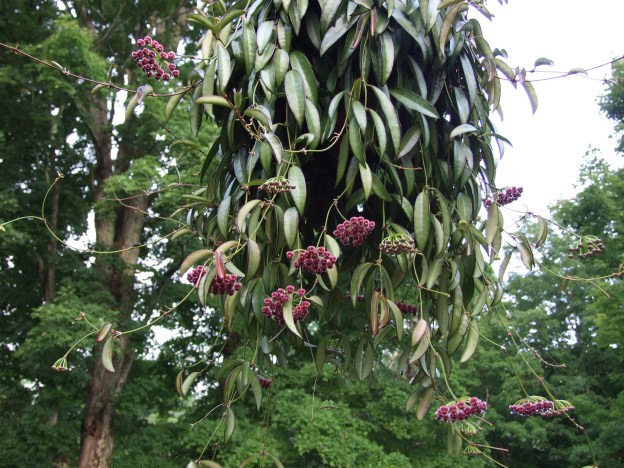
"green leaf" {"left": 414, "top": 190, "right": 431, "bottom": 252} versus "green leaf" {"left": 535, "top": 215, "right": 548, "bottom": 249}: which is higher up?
"green leaf" {"left": 535, "top": 215, "right": 548, "bottom": 249}

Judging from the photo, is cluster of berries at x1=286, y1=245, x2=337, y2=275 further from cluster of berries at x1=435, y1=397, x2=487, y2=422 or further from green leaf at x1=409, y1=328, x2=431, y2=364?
cluster of berries at x1=435, y1=397, x2=487, y2=422

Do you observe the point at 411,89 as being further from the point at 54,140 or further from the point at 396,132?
the point at 54,140

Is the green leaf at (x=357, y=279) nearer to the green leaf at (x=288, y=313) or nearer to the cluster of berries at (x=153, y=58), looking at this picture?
the green leaf at (x=288, y=313)

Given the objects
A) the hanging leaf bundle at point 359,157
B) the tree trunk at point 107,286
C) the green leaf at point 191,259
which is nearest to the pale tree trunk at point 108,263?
the tree trunk at point 107,286

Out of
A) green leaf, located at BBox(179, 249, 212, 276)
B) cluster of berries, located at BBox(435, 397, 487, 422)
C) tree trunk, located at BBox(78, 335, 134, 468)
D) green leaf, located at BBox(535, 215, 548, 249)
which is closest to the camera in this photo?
green leaf, located at BBox(179, 249, 212, 276)

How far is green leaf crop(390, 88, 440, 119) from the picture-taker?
0.98m

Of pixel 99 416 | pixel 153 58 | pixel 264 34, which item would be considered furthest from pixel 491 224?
pixel 99 416

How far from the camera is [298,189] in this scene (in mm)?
910

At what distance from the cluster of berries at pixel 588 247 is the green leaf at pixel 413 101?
413 millimetres

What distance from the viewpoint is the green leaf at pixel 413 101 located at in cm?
98

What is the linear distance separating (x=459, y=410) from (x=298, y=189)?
45 cm

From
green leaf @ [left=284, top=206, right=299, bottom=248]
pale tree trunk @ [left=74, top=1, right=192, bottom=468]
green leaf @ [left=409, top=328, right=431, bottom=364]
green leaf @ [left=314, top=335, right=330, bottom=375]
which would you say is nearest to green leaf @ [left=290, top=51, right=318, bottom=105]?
green leaf @ [left=284, top=206, right=299, bottom=248]

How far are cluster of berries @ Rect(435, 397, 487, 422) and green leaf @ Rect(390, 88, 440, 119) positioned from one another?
19.2 inches

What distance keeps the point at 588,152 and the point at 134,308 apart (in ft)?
23.3
